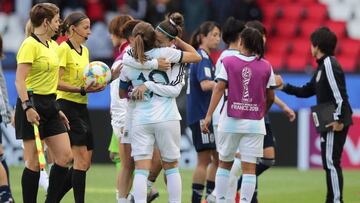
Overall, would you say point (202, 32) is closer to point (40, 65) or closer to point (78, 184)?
point (78, 184)

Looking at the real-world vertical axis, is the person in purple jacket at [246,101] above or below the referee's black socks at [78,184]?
above

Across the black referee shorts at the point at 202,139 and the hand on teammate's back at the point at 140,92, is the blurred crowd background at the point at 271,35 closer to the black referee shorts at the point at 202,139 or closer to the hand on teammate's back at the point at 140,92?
the black referee shorts at the point at 202,139

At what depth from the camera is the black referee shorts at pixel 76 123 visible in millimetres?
11820

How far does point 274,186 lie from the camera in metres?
16.2

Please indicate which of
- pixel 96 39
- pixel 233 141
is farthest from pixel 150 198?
pixel 96 39

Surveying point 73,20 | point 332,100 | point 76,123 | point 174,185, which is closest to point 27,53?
point 73,20

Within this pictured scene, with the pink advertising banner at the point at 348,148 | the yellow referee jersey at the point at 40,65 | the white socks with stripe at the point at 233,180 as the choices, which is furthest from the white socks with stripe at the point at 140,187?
the pink advertising banner at the point at 348,148

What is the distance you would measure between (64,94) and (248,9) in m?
12.0

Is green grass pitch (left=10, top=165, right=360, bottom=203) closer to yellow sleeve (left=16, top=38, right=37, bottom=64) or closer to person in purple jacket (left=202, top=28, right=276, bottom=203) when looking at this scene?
person in purple jacket (left=202, top=28, right=276, bottom=203)

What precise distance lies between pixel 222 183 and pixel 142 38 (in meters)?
1.94

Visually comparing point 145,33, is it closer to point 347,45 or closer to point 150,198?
point 150,198

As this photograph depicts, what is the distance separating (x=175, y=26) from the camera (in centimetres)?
1113

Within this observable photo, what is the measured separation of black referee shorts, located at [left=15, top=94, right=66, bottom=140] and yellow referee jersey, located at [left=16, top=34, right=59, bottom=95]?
9 cm

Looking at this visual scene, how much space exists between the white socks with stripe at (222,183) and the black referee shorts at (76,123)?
1.54 metres
